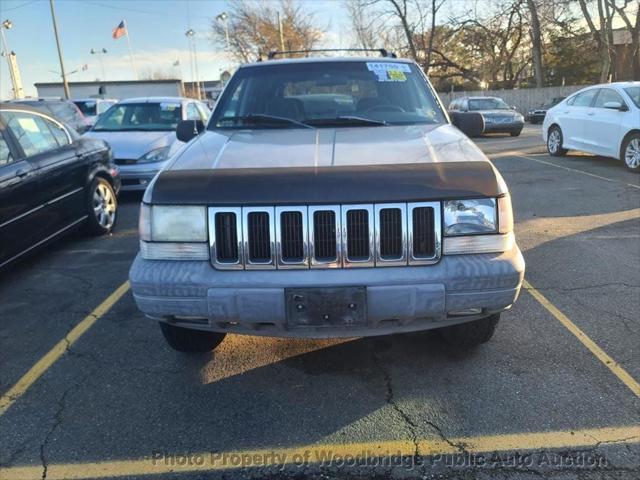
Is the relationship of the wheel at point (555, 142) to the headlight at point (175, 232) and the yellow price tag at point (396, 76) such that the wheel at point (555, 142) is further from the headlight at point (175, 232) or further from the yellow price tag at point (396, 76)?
the headlight at point (175, 232)

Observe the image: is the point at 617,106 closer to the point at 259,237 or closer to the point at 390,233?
the point at 390,233

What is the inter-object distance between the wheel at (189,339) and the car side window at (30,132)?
2.95 metres

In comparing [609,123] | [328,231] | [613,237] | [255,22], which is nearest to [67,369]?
[328,231]

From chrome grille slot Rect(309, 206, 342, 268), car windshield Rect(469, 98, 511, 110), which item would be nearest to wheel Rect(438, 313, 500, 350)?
chrome grille slot Rect(309, 206, 342, 268)

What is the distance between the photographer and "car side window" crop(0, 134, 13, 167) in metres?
4.76

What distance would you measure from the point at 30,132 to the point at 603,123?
957cm

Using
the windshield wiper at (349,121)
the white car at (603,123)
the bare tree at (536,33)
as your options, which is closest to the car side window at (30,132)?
the windshield wiper at (349,121)

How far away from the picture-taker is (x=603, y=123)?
10.1m

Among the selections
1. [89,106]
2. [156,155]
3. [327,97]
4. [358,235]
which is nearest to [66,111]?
[156,155]

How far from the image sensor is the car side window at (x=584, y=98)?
1074 cm

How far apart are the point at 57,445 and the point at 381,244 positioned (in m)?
1.89

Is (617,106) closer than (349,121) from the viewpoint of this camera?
No

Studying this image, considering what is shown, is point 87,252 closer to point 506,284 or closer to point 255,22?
point 506,284

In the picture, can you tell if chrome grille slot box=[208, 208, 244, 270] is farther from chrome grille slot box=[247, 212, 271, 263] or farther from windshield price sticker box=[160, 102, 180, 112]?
windshield price sticker box=[160, 102, 180, 112]
